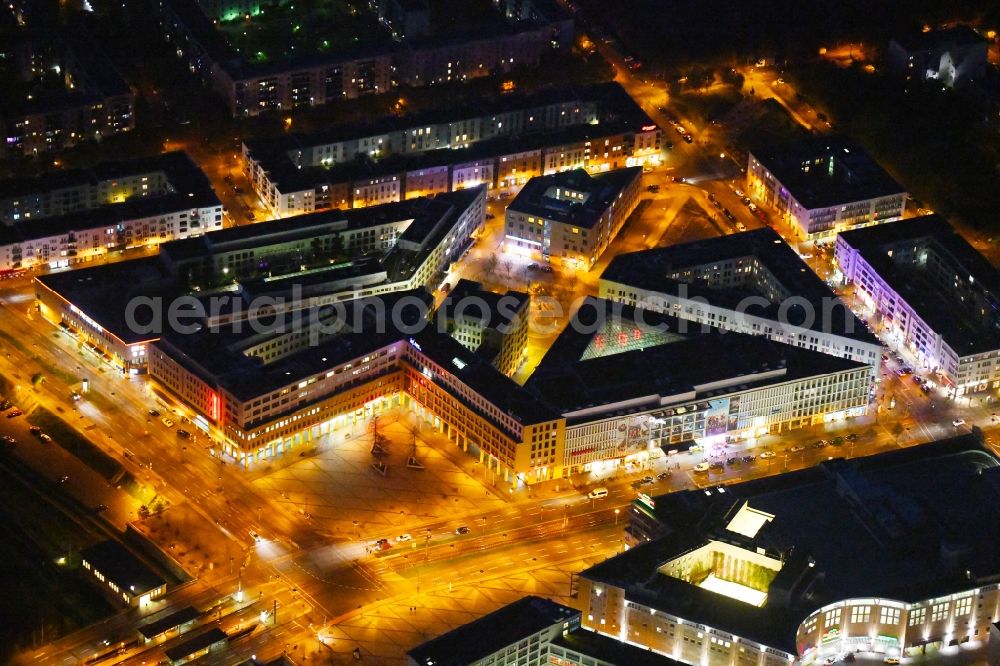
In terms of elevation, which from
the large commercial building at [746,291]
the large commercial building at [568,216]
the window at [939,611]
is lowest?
the window at [939,611]

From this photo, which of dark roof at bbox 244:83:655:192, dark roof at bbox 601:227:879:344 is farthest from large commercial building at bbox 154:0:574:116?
dark roof at bbox 601:227:879:344

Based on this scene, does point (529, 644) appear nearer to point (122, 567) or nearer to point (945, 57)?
point (122, 567)

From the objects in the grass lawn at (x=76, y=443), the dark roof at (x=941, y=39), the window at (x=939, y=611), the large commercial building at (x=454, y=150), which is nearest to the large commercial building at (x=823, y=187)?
the large commercial building at (x=454, y=150)

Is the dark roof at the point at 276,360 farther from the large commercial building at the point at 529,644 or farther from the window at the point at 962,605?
the window at the point at 962,605

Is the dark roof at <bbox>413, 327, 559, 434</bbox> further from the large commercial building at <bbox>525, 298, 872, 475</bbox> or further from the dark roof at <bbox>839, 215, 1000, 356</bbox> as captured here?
the dark roof at <bbox>839, 215, 1000, 356</bbox>

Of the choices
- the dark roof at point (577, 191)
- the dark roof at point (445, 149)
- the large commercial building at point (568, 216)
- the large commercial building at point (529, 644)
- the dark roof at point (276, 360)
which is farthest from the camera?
the dark roof at point (445, 149)

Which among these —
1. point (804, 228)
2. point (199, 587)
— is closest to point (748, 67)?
point (804, 228)

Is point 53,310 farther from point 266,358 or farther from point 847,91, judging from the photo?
point 847,91
